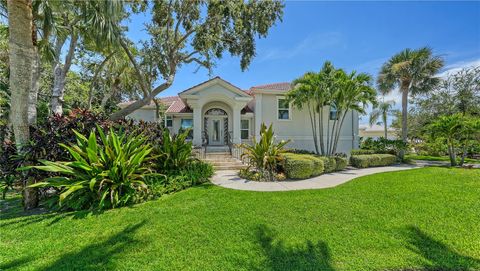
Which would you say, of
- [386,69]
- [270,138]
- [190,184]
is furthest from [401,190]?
[386,69]

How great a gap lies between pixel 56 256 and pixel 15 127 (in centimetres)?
409

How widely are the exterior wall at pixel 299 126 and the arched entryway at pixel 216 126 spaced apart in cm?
305

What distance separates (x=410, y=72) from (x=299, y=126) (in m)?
9.87

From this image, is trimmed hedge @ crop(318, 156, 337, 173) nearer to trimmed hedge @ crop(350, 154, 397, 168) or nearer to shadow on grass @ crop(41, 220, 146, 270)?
trimmed hedge @ crop(350, 154, 397, 168)

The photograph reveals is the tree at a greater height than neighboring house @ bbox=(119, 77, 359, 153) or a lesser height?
greater

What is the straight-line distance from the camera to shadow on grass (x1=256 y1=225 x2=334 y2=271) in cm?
331

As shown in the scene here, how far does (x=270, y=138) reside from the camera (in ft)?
32.1

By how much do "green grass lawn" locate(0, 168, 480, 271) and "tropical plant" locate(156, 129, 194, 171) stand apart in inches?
80.0

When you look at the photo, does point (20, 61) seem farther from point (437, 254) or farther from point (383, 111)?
point (383, 111)

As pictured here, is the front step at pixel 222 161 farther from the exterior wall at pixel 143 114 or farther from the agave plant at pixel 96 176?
the exterior wall at pixel 143 114

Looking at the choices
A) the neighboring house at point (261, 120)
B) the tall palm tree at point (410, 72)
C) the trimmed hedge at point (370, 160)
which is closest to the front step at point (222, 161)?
the neighboring house at point (261, 120)

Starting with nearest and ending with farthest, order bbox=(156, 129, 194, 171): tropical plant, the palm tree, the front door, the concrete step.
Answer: bbox=(156, 129, 194, 171): tropical plant, the concrete step, the front door, the palm tree

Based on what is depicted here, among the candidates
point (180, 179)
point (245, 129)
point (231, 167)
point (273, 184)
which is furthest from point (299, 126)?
point (180, 179)

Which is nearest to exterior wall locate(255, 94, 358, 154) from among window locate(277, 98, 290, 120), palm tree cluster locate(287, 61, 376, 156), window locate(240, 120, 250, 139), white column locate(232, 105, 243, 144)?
window locate(277, 98, 290, 120)
